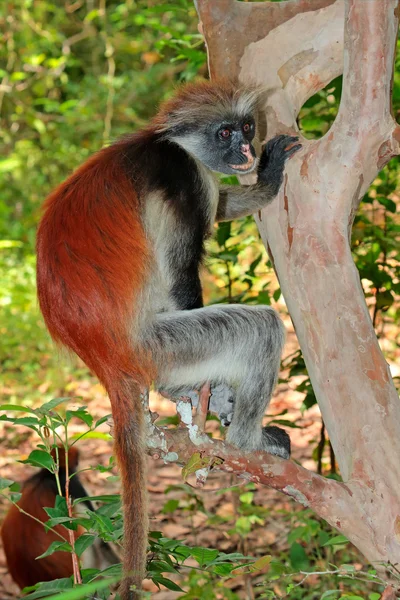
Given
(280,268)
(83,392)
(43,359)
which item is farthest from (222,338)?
(43,359)

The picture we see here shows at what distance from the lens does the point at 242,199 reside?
3443 millimetres

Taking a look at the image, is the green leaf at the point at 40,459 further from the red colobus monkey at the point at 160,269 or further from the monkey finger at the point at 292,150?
the monkey finger at the point at 292,150

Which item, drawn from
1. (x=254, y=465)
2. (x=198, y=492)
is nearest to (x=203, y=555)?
(x=254, y=465)

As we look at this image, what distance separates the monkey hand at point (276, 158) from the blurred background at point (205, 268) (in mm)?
556

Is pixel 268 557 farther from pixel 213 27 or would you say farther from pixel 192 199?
pixel 213 27

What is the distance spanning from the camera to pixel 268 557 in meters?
2.44

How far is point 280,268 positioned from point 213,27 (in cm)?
116

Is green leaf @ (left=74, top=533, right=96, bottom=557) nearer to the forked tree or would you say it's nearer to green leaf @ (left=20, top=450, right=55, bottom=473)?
green leaf @ (left=20, top=450, right=55, bottom=473)

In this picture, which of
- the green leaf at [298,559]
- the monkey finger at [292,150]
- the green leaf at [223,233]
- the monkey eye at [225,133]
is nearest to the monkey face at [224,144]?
the monkey eye at [225,133]

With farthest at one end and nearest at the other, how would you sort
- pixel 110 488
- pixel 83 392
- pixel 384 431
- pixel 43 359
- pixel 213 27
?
pixel 43 359, pixel 83 392, pixel 110 488, pixel 213 27, pixel 384 431

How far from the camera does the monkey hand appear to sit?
3.15m

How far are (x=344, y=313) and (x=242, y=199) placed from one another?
85cm

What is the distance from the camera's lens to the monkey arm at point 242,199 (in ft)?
10.6

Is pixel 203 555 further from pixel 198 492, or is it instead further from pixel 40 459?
pixel 198 492
